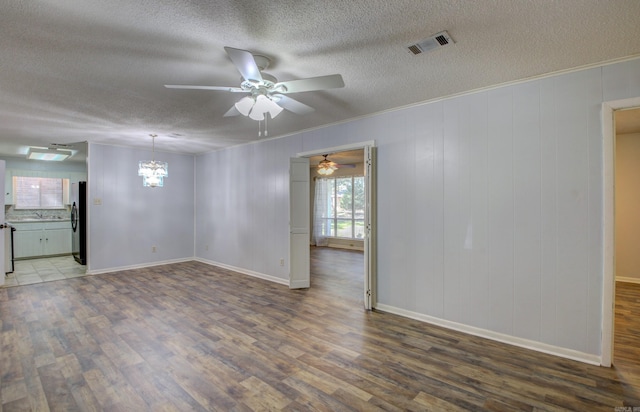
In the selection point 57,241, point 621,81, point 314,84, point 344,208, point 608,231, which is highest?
point 621,81

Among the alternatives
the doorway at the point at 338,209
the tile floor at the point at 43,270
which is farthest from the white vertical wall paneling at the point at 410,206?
the tile floor at the point at 43,270

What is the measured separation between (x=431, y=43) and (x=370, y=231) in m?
2.33

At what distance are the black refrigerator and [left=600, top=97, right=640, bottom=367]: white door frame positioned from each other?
8164mm

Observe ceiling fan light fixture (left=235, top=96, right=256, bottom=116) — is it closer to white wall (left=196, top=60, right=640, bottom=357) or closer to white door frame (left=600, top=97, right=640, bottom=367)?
white wall (left=196, top=60, right=640, bottom=357)

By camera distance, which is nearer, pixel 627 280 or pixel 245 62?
pixel 245 62

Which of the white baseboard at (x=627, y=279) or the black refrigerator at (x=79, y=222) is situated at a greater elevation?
the black refrigerator at (x=79, y=222)

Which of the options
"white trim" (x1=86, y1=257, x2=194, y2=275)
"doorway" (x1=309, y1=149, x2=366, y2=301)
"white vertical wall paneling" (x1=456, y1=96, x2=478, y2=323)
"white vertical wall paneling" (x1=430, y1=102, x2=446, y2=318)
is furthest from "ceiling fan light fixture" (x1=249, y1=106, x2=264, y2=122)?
"white trim" (x1=86, y1=257, x2=194, y2=275)

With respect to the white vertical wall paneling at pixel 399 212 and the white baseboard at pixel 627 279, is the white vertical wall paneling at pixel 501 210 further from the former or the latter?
the white baseboard at pixel 627 279

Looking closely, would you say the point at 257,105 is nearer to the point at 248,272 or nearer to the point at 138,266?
the point at 248,272

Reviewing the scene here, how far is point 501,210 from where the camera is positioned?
10.1 feet

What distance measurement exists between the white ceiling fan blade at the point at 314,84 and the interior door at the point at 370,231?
1814 mm

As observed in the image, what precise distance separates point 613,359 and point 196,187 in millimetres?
7626

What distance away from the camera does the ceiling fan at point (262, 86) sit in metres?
2.13

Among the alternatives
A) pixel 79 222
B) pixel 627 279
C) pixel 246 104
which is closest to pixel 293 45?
pixel 246 104
